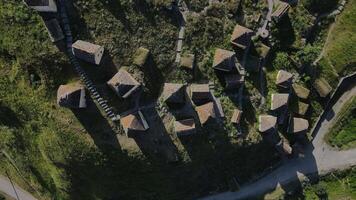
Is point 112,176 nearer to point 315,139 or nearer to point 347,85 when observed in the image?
point 315,139

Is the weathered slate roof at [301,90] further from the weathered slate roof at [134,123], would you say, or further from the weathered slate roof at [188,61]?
the weathered slate roof at [134,123]

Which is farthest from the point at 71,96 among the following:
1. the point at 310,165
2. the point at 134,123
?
the point at 310,165

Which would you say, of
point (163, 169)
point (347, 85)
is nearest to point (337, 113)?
point (347, 85)

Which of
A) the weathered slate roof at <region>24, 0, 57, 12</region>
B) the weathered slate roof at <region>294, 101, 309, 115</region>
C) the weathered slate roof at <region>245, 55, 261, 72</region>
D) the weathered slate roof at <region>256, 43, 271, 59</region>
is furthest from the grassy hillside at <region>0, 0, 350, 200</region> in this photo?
the weathered slate roof at <region>294, 101, 309, 115</region>

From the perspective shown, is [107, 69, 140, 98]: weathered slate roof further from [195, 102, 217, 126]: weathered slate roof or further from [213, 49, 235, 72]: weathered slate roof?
[213, 49, 235, 72]: weathered slate roof

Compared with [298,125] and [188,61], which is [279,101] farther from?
[188,61]
